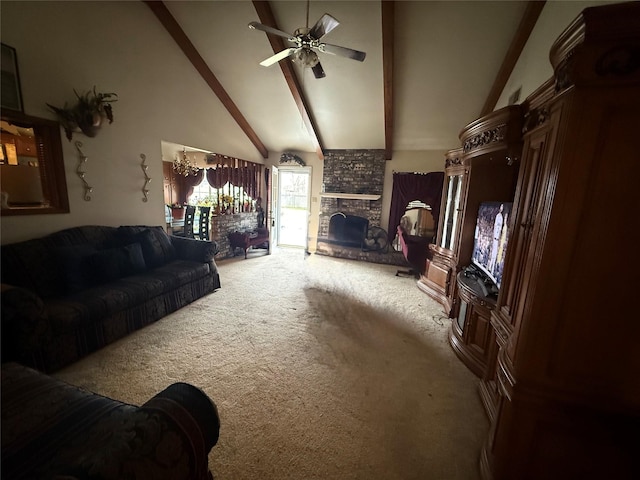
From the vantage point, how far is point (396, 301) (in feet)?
11.7

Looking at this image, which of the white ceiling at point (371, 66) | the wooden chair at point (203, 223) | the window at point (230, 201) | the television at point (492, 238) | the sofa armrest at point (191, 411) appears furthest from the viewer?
the window at point (230, 201)

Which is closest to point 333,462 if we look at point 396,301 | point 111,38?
point 396,301

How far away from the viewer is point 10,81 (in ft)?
7.30

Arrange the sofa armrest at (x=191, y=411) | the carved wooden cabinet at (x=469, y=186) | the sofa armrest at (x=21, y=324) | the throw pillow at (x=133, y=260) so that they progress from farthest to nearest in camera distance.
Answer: the throw pillow at (x=133, y=260), the carved wooden cabinet at (x=469, y=186), the sofa armrest at (x=21, y=324), the sofa armrest at (x=191, y=411)

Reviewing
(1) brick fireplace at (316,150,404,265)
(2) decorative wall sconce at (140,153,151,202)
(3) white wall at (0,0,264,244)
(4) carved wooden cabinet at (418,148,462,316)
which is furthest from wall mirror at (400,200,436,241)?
(2) decorative wall sconce at (140,153,151,202)

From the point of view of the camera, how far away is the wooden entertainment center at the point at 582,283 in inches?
38.4

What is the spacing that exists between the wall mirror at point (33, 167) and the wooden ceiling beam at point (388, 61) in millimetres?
3752

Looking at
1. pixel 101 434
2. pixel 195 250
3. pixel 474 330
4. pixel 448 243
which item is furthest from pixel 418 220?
pixel 101 434

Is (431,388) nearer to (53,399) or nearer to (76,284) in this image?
(53,399)

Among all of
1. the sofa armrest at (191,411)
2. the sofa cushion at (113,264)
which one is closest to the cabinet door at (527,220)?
the sofa armrest at (191,411)

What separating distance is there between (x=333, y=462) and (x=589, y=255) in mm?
1581

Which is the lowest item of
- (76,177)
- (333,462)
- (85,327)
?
(333,462)

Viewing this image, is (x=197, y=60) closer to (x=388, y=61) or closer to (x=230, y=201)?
(x=230, y=201)

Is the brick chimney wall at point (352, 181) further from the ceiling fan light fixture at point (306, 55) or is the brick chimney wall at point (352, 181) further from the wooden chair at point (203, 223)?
the ceiling fan light fixture at point (306, 55)
